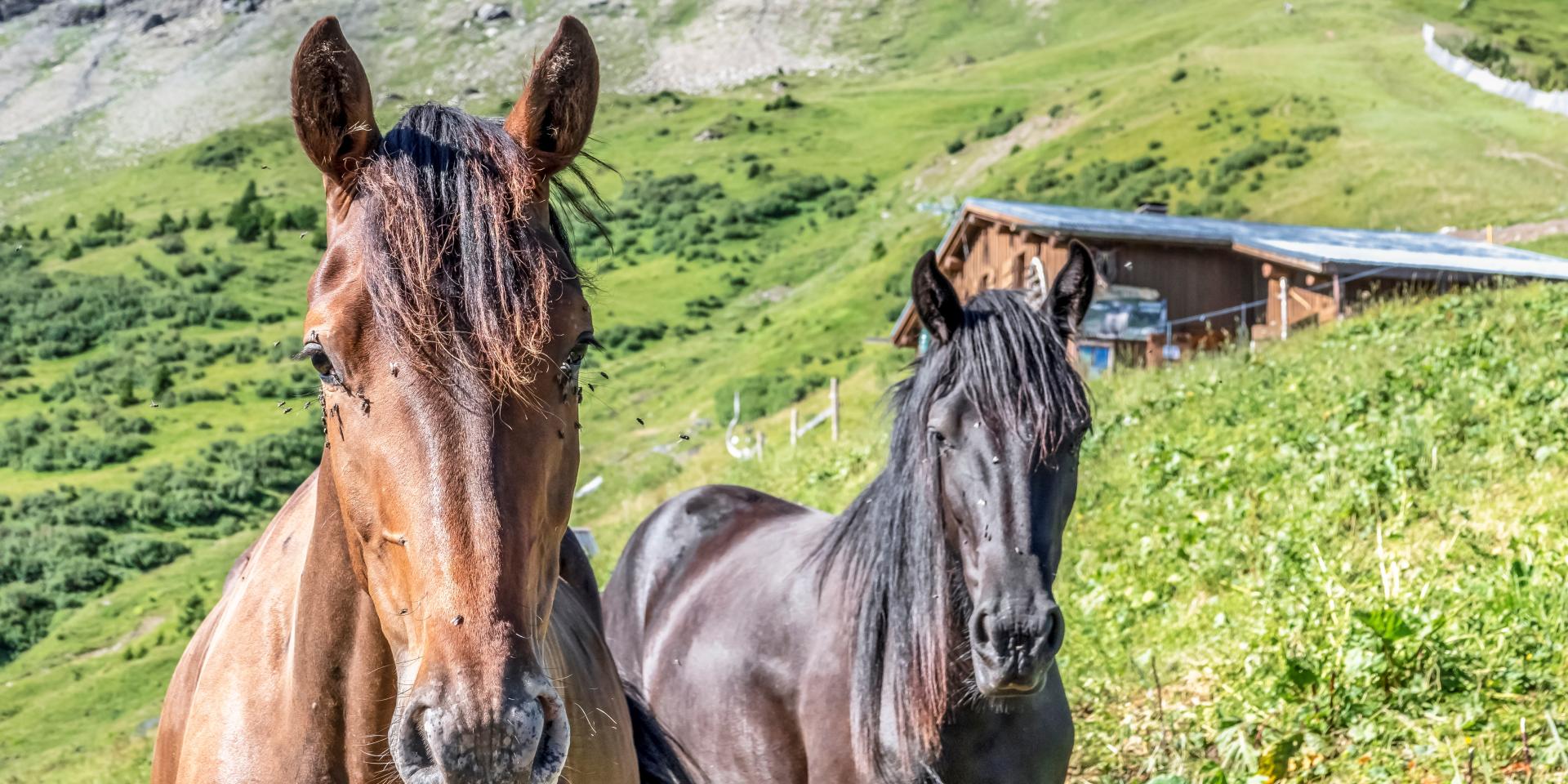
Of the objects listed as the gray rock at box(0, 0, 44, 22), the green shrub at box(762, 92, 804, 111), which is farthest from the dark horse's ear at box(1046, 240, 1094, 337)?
the gray rock at box(0, 0, 44, 22)

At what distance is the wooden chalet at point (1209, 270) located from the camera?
23516 mm

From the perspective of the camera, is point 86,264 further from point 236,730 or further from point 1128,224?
point 236,730

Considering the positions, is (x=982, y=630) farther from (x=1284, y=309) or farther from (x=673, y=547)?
(x=1284, y=309)

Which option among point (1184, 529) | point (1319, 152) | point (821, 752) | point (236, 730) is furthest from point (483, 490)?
point (1319, 152)

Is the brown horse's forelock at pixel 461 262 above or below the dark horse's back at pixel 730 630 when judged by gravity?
above

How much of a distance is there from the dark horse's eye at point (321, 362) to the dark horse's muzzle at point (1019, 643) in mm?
2370

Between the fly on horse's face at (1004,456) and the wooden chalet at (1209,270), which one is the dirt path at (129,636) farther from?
the fly on horse's face at (1004,456)

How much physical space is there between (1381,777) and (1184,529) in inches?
175

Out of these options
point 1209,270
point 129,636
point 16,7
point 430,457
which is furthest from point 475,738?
point 16,7

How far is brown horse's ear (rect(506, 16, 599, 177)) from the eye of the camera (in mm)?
2416

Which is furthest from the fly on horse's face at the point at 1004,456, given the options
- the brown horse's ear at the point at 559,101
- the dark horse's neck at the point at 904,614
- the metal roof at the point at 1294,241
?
the metal roof at the point at 1294,241

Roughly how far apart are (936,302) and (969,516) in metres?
0.82

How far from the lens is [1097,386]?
651 inches

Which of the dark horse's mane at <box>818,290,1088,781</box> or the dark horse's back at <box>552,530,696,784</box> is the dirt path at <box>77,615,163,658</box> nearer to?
the dark horse's back at <box>552,530,696,784</box>
